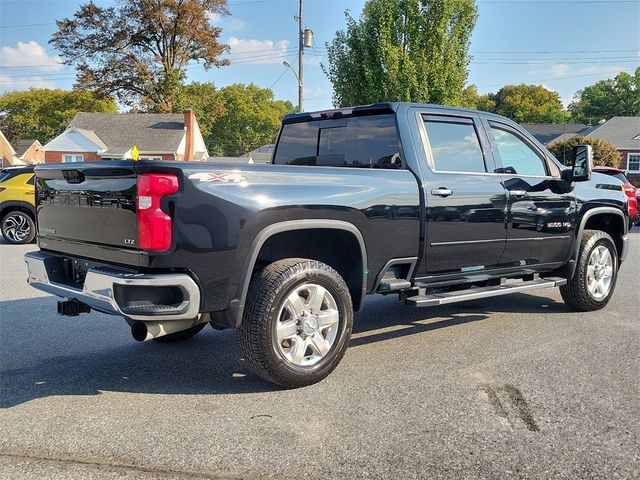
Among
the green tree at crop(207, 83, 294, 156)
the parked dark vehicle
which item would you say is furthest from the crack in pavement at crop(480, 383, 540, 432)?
the green tree at crop(207, 83, 294, 156)

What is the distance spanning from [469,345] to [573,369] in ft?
2.90

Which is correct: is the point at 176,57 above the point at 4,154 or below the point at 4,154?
above

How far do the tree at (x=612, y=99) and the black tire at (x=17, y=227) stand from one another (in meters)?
91.1

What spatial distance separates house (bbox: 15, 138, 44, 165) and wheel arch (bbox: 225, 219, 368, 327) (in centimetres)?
7469

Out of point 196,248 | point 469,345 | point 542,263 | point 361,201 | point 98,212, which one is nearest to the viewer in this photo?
point 196,248

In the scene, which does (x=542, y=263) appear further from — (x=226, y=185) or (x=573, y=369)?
(x=226, y=185)

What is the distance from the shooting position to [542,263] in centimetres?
560

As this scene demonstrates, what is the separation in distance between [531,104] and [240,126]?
47.2m

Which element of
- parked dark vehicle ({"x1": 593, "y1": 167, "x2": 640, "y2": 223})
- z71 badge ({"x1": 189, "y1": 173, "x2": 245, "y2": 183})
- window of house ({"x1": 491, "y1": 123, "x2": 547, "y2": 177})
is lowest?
parked dark vehicle ({"x1": 593, "y1": 167, "x2": 640, "y2": 223})

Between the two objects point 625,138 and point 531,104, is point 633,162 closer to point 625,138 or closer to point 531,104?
point 625,138

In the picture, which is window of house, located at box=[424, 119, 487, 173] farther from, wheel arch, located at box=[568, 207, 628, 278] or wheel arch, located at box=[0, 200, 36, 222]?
wheel arch, located at box=[0, 200, 36, 222]

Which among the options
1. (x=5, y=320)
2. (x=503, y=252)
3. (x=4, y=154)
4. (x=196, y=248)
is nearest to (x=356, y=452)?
(x=196, y=248)

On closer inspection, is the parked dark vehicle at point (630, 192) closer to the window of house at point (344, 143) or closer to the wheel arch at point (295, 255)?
the window of house at point (344, 143)

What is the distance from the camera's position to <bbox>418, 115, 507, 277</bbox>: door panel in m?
4.54
